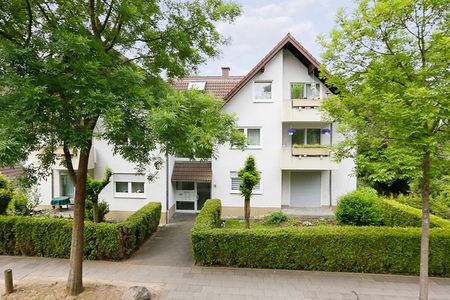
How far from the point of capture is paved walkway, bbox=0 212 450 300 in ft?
22.9

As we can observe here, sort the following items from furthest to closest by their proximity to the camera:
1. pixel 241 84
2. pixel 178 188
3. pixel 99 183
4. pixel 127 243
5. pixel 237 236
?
pixel 178 188, pixel 241 84, pixel 99 183, pixel 127 243, pixel 237 236

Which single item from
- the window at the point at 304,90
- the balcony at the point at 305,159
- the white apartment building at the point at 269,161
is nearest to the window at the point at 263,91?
the white apartment building at the point at 269,161

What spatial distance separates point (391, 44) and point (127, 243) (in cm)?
979

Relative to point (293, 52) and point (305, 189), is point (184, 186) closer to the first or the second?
point (305, 189)

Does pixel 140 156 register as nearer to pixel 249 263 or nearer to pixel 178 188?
pixel 249 263

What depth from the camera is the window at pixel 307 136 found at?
1609 cm

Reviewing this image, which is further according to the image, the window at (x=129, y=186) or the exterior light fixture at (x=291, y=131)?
the exterior light fixture at (x=291, y=131)

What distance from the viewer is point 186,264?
351 inches

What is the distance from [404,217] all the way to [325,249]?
5411mm

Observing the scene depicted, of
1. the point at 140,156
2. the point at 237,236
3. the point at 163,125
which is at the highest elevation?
the point at 163,125

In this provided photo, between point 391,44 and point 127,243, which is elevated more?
point 391,44

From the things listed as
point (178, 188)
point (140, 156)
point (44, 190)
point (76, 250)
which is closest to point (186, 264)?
point (76, 250)

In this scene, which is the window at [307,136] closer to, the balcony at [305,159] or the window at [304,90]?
the balcony at [305,159]

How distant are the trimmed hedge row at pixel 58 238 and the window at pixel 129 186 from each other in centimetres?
553
